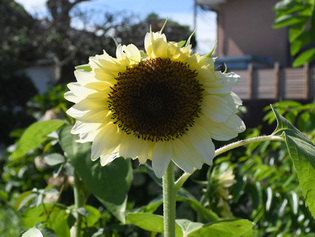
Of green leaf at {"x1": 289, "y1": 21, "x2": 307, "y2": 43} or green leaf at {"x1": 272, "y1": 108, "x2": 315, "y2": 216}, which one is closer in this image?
green leaf at {"x1": 272, "y1": 108, "x2": 315, "y2": 216}

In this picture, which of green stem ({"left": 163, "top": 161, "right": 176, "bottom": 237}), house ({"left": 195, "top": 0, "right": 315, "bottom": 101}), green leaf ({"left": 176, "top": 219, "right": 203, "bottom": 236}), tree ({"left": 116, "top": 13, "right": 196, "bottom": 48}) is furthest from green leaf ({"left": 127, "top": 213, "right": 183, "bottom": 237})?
house ({"left": 195, "top": 0, "right": 315, "bottom": 101})

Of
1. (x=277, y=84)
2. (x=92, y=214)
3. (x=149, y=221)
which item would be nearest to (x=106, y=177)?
(x=149, y=221)

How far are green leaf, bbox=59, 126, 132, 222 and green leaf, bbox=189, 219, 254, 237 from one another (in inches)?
7.5

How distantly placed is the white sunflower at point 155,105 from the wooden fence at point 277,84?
12.7 m

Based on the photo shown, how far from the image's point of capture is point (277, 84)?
45.4ft

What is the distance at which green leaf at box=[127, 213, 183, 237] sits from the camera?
1.01m

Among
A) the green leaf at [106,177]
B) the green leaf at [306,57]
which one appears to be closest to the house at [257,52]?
the green leaf at [306,57]

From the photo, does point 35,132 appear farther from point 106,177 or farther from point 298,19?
point 298,19

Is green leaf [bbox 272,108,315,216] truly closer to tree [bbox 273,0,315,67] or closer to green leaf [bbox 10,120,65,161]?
green leaf [bbox 10,120,65,161]

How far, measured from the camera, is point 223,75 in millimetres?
859

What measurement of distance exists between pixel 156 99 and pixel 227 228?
33 cm

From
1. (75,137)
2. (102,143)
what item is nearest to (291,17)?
(75,137)

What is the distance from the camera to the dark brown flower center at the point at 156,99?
927 millimetres

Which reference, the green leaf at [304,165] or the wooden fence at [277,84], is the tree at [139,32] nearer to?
the wooden fence at [277,84]
